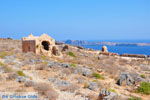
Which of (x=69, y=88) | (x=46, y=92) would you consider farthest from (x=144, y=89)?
(x=46, y=92)

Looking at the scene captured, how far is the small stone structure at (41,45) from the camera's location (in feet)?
88.7

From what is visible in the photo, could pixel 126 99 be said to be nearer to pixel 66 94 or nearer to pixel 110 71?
pixel 66 94

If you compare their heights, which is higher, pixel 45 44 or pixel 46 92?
pixel 45 44

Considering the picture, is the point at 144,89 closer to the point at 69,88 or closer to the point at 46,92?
the point at 69,88

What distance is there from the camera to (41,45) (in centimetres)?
2758

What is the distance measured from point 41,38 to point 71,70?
11.9 m

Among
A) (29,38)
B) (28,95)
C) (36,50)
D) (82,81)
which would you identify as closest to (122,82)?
(82,81)

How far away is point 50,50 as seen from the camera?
2811 centimetres

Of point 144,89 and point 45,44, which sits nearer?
point 144,89

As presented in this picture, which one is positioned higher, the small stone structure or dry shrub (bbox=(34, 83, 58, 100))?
the small stone structure

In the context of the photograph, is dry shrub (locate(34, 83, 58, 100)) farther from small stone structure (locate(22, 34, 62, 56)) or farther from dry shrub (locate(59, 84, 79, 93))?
small stone structure (locate(22, 34, 62, 56))

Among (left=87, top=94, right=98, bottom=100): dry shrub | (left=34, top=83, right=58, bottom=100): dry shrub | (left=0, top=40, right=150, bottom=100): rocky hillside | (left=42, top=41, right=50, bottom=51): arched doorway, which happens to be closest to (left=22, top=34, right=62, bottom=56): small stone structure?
(left=42, top=41, right=50, bottom=51): arched doorway

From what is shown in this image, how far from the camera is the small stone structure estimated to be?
1064 inches

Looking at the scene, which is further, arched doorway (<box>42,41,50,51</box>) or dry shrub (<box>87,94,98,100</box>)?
arched doorway (<box>42,41,50,51</box>)
